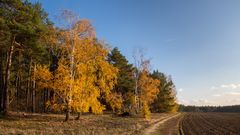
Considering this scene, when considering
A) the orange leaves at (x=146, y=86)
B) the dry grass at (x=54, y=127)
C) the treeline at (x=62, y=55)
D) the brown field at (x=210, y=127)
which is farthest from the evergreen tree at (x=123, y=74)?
the dry grass at (x=54, y=127)

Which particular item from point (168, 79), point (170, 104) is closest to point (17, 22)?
point (170, 104)

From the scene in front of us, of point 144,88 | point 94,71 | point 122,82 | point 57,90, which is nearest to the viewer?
point 57,90

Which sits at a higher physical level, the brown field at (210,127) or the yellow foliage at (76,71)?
the yellow foliage at (76,71)

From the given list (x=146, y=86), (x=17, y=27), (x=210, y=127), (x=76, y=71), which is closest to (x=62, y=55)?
(x=76, y=71)

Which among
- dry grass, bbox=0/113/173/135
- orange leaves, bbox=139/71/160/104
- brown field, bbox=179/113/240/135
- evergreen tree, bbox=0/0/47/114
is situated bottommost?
brown field, bbox=179/113/240/135

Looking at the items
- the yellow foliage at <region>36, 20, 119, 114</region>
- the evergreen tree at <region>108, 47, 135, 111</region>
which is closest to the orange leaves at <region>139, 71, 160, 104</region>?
the evergreen tree at <region>108, 47, 135, 111</region>

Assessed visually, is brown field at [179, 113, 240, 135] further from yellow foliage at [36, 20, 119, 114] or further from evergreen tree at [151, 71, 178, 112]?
evergreen tree at [151, 71, 178, 112]

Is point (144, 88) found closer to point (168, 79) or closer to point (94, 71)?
point (94, 71)

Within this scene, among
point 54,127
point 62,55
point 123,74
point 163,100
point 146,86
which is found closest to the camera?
point 54,127

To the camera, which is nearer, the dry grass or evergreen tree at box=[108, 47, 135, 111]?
the dry grass

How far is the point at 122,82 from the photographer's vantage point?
2244 inches

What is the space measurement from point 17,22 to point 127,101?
Answer: 107 feet

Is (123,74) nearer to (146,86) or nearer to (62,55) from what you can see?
(146,86)

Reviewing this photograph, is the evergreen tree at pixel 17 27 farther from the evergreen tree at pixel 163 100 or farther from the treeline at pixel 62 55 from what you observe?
the evergreen tree at pixel 163 100
